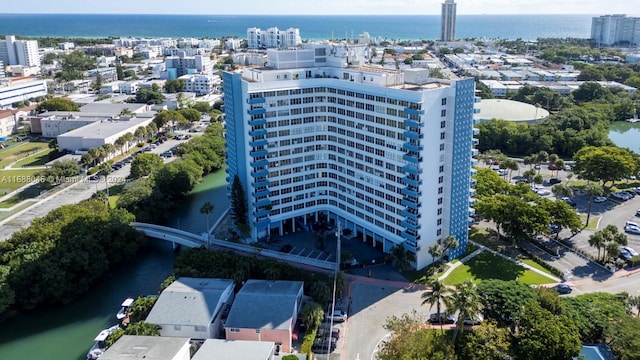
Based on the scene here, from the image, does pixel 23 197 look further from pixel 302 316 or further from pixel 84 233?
pixel 302 316

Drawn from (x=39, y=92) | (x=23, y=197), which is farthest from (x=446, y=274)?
(x=39, y=92)

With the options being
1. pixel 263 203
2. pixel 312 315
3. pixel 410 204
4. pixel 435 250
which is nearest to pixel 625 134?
pixel 435 250

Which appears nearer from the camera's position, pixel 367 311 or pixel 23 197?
pixel 367 311

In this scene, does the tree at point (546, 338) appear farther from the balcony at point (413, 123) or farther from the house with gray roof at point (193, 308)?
the house with gray roof at point (193, 308)

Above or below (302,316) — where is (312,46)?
above

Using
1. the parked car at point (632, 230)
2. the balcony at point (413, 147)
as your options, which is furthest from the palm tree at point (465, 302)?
the parked car at point (632, 230)

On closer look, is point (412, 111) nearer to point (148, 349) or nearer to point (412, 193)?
point (412, 193)

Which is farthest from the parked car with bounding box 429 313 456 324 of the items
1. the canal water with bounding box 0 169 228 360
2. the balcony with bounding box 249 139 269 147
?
the canal water with bounding box 0 169 228 360
